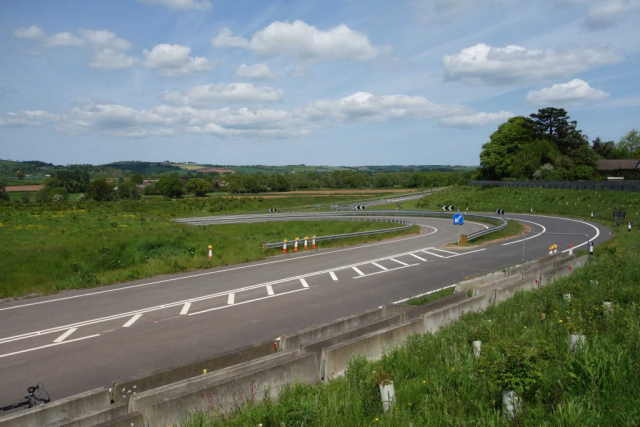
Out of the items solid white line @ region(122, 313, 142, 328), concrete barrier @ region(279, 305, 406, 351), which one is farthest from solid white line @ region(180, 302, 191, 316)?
concrete barrier @ region(279, 305, 406, 351)

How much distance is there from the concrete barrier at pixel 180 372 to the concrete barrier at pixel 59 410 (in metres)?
0.19

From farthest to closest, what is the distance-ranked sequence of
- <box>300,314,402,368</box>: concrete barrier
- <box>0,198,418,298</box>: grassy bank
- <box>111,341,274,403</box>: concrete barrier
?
<box>0,198,418,298</box>: grassy bank → <box>300,314,402,368</box>: concrete barrier → <box>111,341,274,403</box>: concrete barrier

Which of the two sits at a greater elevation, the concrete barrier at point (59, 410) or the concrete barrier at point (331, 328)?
the concrete barrier at point (59, 410)

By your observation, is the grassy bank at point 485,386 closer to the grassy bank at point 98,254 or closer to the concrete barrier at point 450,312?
the concrete barrier at point 450,312

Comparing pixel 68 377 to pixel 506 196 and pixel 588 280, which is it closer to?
pixel 588 280

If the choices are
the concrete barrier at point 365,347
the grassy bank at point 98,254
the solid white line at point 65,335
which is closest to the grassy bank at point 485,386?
the concrete barrier at point 365,347

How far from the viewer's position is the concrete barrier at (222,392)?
220 inches

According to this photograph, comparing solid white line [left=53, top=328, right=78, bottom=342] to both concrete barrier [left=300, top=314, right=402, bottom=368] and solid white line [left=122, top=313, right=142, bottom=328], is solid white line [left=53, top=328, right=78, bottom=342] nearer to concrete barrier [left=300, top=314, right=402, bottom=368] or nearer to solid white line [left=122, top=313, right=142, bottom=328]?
solid white line [left=122, top=313, right=142, bottom=328]

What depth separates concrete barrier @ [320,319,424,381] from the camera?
23.7 feet

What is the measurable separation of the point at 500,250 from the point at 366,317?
17581mm

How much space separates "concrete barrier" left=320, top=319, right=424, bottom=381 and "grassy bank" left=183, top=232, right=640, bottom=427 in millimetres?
342

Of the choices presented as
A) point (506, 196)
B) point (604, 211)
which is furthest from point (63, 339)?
point (506, 196)

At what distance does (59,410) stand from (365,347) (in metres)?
4.46

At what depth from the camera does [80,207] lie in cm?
5612
